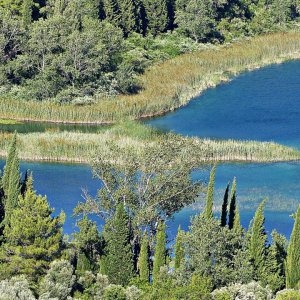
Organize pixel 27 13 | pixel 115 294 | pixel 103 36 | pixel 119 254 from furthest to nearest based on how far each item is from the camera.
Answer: pixel 27 13
pixel 103 36
pixel 119 254
pixel 115 294

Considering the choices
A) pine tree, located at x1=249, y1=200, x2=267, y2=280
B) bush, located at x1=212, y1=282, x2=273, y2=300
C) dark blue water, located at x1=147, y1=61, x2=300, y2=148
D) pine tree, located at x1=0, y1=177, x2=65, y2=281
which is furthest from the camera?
dark blue water, located at x1=147, y1=61, x2=300, y2=148

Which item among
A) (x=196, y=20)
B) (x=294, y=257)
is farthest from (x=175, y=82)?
(x=294, y=257)

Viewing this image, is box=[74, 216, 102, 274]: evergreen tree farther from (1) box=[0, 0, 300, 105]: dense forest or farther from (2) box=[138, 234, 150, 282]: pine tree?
(1) box=[0, 0, 300, 105]: dense forest

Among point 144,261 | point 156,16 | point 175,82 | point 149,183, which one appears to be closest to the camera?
point 144,261

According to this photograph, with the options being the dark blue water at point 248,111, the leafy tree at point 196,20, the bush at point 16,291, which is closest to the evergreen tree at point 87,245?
the bush at point 16,291

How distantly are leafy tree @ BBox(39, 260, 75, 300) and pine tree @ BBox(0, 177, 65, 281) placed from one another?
4.75 ft

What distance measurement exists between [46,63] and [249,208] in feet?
120

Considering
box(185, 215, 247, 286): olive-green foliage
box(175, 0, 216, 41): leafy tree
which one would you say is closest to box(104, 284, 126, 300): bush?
box(185, 215, 247, 286): olive-green foliage

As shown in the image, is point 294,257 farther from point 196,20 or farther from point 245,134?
point 196,20

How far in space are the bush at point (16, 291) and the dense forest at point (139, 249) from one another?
0.04 m

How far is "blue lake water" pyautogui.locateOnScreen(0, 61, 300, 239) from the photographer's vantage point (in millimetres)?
58188

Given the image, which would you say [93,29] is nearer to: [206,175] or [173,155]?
[206,175]

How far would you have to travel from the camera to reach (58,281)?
130ft

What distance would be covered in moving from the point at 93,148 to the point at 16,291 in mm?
32524
